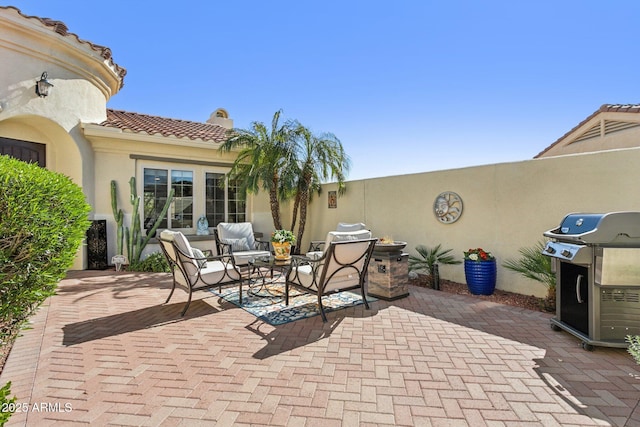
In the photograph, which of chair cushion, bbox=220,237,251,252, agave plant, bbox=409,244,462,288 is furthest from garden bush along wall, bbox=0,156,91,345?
agave plant, bbox=409,244,462,288

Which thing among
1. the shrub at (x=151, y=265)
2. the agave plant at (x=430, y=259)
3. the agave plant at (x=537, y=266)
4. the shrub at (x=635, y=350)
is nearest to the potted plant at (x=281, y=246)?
the agave plant at (x=430, y=259)

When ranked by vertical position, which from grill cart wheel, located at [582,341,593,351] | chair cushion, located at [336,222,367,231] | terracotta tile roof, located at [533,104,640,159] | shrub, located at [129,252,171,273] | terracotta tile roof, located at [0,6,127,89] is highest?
terracotta tile roof, located at [0,6,127,89]

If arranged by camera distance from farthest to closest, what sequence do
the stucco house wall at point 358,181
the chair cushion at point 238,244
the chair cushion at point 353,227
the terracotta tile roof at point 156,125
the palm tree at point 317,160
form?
the palm tree at point 317,160 < the terracotta tile roof at point 156,125 < the chair cushion at point 238,244 < the chair cushion at point 353,227 < the stucco house wall at point 358,181

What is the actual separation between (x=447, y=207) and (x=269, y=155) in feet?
17.2

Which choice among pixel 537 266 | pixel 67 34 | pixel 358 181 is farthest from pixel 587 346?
→ pixel 67 34

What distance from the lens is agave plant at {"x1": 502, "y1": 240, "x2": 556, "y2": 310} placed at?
4.95 meters

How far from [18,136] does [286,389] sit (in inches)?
363

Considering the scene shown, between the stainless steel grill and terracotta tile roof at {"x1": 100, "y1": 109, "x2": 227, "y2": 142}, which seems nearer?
the stainless steel grill

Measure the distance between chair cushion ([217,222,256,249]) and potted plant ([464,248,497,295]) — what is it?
220 inches

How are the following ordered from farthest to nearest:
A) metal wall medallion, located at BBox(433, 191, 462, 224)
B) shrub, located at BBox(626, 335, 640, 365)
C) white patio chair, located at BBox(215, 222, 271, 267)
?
white patio chair, located at BBox(215, 222, 271, 267) < metal wall medallion, located at BBox(433, 191, 462, 224) < shrub, located at BBox(626, 335, 640, 365)

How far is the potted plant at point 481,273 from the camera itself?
19.6 feet

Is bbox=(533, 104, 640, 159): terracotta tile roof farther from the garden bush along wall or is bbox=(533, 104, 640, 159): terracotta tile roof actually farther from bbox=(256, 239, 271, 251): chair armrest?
the garden bush along wall

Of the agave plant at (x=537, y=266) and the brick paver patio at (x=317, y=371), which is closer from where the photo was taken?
the brick paver patio at (x=317, y=371)

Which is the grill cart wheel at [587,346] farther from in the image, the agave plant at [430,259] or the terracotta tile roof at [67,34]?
the terracotta tile roof at [67,34]
